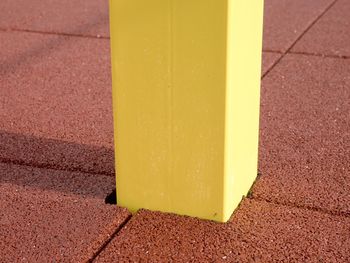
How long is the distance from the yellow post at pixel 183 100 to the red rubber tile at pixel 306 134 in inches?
14.7

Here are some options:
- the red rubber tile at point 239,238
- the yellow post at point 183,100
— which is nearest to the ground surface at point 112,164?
the red rubber tile at point 239,238

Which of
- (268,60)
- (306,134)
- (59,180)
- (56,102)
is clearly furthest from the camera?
(268,60)

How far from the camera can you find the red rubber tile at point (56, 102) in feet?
12.4

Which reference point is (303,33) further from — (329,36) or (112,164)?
(112,164)

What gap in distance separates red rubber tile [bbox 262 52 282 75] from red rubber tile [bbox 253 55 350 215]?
61mm

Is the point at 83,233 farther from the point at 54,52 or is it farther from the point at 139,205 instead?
the point at 54,52

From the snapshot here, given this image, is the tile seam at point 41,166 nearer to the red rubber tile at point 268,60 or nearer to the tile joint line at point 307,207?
the tile joint line at point 307,207

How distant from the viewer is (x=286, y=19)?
21.6 feet

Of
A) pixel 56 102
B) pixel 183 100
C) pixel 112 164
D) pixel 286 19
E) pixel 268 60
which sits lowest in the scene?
pixel 286 19

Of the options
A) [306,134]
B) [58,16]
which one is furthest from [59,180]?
[58,16]

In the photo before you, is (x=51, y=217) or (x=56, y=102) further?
(x=56, y=102)

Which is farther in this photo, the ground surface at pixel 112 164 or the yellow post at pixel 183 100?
the ground surface at pixel 112 164

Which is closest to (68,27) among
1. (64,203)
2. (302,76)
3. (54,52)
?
(54,52)

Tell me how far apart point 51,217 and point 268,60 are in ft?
8.97
